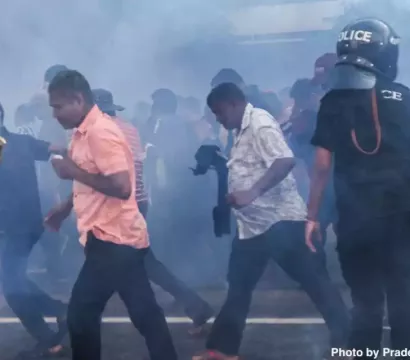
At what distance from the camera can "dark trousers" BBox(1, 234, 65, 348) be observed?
3525 millimetres

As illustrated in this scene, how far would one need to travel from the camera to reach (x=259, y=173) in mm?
3225

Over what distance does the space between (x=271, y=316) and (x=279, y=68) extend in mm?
1092

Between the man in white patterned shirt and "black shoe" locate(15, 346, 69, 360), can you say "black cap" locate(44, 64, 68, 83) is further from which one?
"black shoe" locate(15, 346, 69, 360)

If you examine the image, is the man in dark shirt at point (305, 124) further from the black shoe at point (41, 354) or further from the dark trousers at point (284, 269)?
the black shoe at point (41, 354)

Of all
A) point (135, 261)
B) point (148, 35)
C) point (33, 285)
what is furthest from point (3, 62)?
point (135, 261)

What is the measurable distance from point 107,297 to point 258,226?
0.68 meters

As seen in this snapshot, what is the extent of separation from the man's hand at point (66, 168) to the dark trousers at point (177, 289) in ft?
3.01

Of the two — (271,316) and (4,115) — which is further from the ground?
(4,115)

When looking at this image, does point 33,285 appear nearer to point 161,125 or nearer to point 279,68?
point 161,125

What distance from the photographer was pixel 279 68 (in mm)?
3639

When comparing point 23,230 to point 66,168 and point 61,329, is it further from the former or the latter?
point 66,168

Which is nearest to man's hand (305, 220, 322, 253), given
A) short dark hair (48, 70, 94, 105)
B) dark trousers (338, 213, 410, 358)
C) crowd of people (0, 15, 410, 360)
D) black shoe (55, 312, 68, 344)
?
crowd of people (0, 15, 410, 360)

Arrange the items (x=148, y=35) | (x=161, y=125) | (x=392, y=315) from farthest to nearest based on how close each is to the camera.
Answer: (x=161, y=125) < (x=148, y=35) < (x=392, y=315)

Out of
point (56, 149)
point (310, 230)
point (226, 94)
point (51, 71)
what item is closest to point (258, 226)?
point (310, 230)
